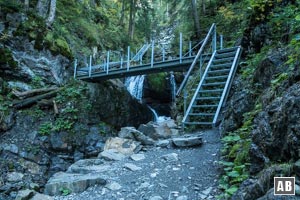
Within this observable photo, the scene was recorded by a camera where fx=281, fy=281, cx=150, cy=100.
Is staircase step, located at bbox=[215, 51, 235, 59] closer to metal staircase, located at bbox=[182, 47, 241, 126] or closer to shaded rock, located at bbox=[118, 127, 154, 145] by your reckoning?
metal staircase, located at bbox=[182, 47, 241, 126]

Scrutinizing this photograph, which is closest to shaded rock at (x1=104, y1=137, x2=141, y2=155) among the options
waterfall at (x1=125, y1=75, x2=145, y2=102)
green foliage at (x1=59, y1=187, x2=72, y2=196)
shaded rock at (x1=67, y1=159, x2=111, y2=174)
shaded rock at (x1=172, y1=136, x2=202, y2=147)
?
shaded rock at (x1=67, y1=159, x2=111, y2=174)

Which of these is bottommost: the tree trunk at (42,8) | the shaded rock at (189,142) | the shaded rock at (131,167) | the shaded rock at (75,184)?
the shaded rock at (75,184)

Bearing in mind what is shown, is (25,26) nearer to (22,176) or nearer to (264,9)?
(22,176)

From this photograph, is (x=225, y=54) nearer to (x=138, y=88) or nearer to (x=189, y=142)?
(x=189, y=142)

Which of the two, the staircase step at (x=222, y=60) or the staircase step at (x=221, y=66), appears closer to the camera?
the staircase step at (x=221, y=66)

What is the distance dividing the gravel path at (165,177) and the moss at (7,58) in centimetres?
690

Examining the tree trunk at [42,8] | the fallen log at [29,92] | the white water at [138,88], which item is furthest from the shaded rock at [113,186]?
the tree trunk at [42,8]

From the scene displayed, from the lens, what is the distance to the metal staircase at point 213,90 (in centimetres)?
652

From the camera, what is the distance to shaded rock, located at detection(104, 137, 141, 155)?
6.02 m

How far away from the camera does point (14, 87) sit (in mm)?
10289

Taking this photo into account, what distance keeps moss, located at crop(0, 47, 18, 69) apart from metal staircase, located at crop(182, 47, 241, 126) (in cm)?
710

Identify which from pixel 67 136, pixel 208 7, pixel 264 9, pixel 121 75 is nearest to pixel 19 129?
pixel 67 136

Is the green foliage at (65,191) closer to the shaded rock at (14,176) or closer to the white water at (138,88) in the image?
the shaded rock at (14,176)

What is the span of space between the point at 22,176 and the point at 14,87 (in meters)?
3.74
